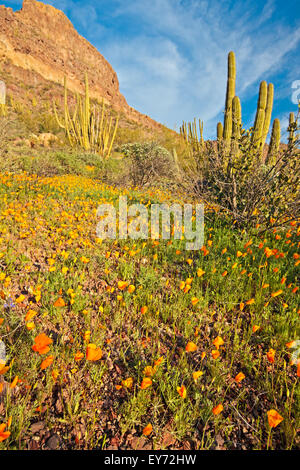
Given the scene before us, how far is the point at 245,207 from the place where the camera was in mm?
3875

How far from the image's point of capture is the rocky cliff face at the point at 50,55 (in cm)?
3058

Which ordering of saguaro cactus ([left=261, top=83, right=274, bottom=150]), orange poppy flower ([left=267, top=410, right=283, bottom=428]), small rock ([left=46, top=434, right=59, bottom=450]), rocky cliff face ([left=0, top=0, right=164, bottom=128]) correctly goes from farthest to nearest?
rocky cliff face ([left=0, top=0, right=164, bottom=128]) < saguaro cactus ([left=261, top=83, right=274, bottom=150]) < small rock ([left=46, top=434, right=59, bottom=450]) < orange poppy flower ([left=267, top=410, right=283, bottom=428])

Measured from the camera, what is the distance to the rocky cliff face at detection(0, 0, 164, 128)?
3058cm

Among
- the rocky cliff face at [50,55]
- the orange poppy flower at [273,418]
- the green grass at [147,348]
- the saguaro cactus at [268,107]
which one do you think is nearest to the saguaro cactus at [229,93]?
the saguaro cactus at [268,107]

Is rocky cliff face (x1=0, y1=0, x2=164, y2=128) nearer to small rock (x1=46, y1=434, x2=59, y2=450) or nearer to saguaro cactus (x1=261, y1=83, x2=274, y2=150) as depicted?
saguaro cactus (x1=261, y1=83, x2=274, y2=150)

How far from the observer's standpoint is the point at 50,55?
36438 millimetres

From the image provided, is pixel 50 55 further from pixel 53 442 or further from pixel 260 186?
pixel 53 442

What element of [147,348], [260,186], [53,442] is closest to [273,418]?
[147,348]

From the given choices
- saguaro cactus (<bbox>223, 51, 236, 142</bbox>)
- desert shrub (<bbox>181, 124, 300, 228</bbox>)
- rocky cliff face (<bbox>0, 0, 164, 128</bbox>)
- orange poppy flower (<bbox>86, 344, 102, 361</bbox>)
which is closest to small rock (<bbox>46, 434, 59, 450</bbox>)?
orange poppy flower (<bbox>86, 344, 102, 361</bbox>)

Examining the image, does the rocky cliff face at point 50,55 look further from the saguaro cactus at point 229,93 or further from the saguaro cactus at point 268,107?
the saguaro cactus at point 268,107

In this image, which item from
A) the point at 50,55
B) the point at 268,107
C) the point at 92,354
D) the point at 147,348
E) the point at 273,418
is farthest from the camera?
the point at 50,55

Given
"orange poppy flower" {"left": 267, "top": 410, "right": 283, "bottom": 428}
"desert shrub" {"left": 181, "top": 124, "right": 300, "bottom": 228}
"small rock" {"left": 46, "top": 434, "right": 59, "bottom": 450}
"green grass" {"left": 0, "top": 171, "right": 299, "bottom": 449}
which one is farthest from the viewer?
"desert shrub" {"left": 181, "top": 124, "right": 300, "bottom": 228}
